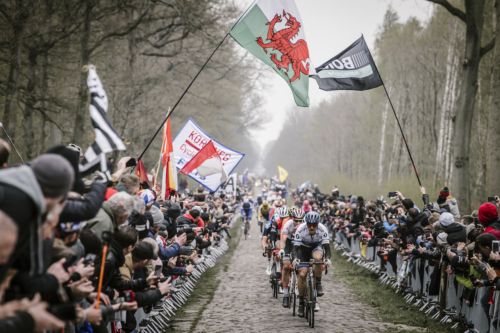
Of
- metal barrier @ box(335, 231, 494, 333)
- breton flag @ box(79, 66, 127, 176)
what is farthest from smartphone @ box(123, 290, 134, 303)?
metal barrier @ box(335, 231, 494, 333)

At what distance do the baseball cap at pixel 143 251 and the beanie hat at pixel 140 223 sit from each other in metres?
0.43

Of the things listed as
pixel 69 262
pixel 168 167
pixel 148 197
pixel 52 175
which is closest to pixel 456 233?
pixel 148 197

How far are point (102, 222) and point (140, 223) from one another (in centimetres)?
163

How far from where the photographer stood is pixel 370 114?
45250mm

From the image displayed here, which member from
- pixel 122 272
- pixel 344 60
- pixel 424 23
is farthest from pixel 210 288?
pixel 424 23

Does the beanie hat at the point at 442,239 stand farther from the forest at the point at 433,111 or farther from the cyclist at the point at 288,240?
the forest at the point at 433,111

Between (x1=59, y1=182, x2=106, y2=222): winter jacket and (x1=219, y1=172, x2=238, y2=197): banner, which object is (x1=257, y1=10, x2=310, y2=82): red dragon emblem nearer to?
(x1=59, y1=182, x2=106, y2=222): winter jacket

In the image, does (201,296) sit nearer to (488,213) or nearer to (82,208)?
(488,213)

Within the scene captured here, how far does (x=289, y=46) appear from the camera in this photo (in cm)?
1095

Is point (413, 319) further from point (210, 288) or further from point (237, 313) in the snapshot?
point (210, 288)

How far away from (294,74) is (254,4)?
1.66 metres

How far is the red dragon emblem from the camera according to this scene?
1074 centimetres

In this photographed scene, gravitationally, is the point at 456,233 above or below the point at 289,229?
above

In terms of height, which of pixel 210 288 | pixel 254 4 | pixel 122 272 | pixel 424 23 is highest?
pixel 424 23
